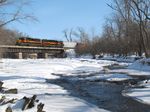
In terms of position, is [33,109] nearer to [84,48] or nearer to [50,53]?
[50,53]

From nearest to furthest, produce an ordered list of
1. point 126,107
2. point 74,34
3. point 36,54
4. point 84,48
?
point 126,107, point 36,54, point 84,48, point 74,34

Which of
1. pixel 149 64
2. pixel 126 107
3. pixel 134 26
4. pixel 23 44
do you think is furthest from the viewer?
pixel 23 44

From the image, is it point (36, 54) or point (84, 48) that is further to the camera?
point (84, 48)

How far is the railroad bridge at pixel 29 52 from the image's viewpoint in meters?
89.1

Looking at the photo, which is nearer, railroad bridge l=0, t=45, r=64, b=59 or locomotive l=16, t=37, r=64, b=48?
railroad bridge l=0, t=45, r=64, b=59

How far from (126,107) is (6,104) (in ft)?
17.6

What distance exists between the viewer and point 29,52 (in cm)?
9469

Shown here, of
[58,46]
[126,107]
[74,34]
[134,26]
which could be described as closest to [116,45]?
[58,46]

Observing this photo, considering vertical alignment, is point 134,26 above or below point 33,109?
above

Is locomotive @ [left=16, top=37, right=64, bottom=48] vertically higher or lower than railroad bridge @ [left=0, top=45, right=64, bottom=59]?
higher

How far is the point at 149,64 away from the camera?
45312mm

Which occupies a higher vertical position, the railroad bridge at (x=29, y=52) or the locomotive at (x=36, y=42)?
the locomotive at (x=36, y=42)

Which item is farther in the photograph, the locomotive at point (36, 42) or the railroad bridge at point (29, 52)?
the locomotive at point (36, 42)

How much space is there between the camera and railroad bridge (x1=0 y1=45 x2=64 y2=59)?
8907cm
